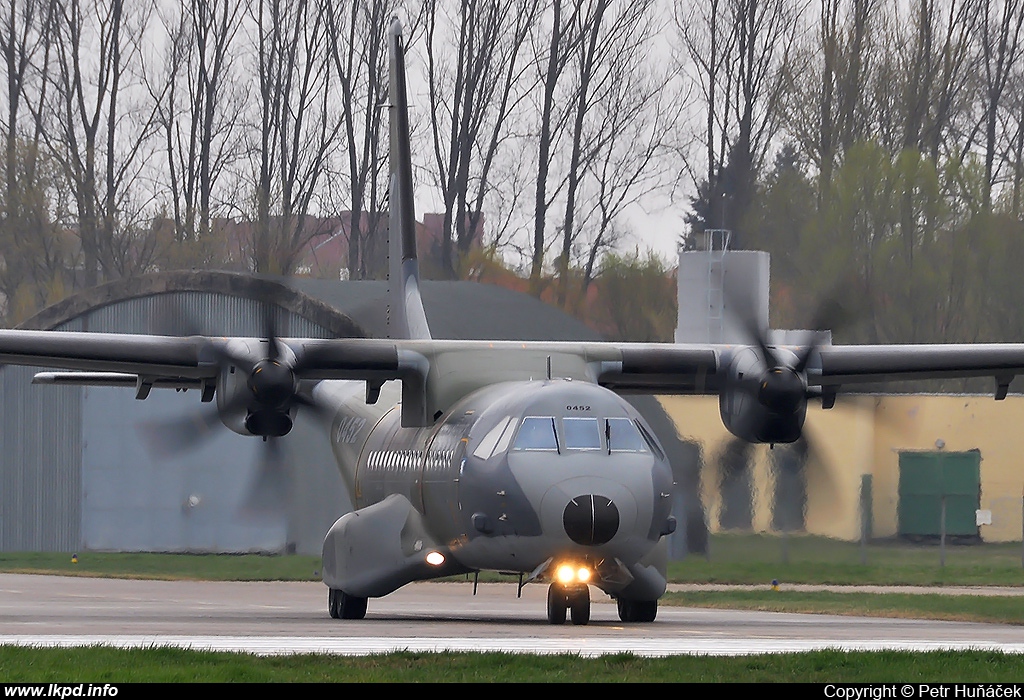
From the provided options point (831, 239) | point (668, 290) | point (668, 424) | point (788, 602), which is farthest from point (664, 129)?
point (788, 602)

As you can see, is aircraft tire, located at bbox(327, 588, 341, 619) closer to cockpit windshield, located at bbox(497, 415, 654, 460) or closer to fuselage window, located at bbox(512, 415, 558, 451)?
cockpit windshield, located at bbox(497, 415, 654, 460)

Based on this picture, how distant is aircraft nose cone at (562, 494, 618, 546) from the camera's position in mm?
16734

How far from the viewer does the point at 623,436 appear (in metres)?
17.7

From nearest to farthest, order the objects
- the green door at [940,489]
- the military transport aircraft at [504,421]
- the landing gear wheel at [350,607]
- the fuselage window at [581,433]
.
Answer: the military transport aircraft at [504,421] → the fuselage window at [581,433] → the landing gear wheel at [350,607] → the green door at [940,489]

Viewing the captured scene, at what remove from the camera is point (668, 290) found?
1416 inches

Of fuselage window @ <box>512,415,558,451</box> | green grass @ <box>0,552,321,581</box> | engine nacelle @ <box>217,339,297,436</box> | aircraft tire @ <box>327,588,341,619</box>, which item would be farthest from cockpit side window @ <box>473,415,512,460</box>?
green grass @ <box>0,552,321,581</box>

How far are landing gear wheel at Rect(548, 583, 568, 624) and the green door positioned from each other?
17062 millimetres

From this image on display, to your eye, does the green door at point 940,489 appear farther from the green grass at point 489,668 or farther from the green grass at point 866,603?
the green grass at point 489,668

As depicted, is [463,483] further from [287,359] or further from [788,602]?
[788,602]

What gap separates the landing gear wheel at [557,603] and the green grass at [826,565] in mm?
13007

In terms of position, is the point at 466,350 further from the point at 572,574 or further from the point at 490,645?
the point at 490,645

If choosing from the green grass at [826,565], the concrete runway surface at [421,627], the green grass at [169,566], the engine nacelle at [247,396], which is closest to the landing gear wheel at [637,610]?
the concrete runway surface at [421,627]

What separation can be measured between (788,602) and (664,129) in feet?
75.0

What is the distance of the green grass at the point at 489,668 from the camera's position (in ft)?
40.2
